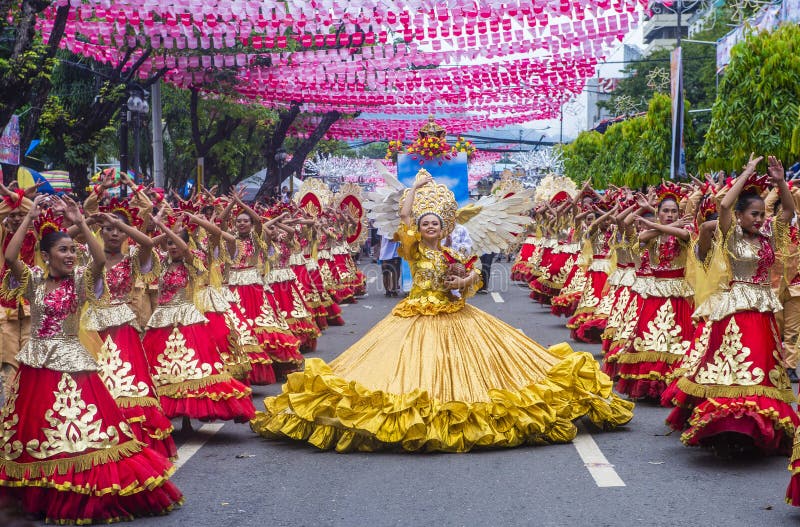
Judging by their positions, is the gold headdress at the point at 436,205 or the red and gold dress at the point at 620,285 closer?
the gold headdress at the point at 436,205

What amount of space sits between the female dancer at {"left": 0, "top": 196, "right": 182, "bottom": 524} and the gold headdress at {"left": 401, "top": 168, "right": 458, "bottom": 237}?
3.04 meters

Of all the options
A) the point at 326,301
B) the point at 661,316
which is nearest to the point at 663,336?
the point at 661,316

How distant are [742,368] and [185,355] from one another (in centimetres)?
433

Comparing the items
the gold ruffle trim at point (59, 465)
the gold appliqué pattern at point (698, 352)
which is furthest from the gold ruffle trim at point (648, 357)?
the gold ruffle trim at point (59, 465)

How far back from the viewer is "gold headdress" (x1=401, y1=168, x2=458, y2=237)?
354 inches

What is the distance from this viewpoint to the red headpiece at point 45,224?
6.78m

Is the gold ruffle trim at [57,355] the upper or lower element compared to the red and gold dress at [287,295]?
upper

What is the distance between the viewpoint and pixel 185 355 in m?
8.95

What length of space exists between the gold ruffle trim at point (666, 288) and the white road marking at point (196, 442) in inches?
168

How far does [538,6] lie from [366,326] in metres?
6.66

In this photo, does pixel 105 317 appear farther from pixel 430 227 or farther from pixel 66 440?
pixel 430 227

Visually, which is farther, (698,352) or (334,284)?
(334,284)

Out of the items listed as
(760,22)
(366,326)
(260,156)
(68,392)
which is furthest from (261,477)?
(260,156)

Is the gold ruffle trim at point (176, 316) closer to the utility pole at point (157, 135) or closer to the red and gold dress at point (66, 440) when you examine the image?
the red and gold dress at point (66, 440)
